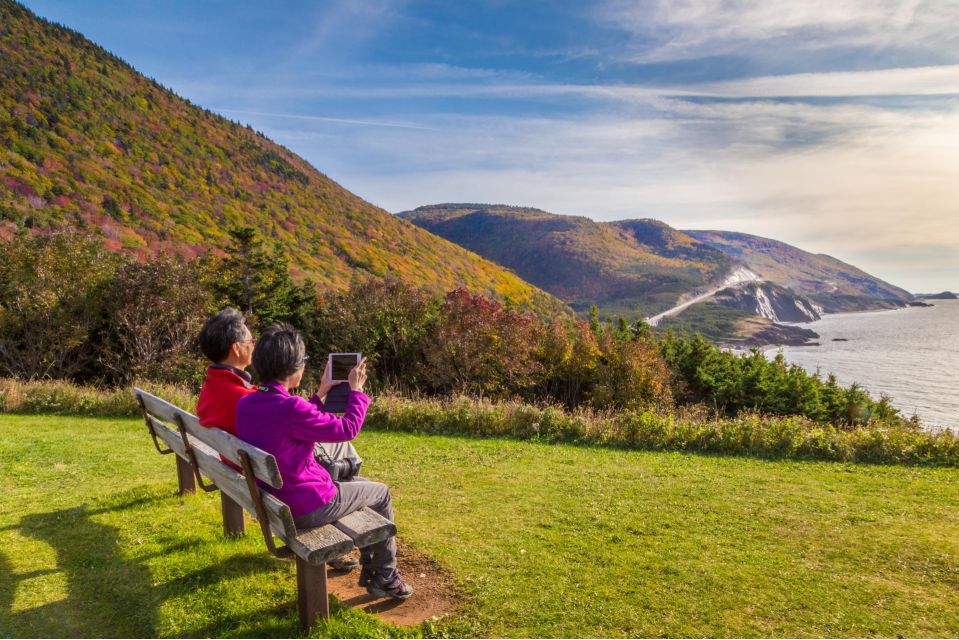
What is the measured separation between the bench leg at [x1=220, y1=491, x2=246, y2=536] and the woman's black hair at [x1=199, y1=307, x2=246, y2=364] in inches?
58.0

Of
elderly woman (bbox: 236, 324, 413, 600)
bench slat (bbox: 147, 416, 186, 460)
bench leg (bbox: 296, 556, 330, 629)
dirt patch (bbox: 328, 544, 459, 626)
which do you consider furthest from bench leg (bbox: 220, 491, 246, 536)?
bench leg (bbox: 296, 556, 330, 629)

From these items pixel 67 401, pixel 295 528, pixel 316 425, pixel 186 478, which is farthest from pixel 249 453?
pixel 67 401

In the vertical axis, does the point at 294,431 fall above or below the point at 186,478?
above

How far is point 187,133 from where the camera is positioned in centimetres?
8912

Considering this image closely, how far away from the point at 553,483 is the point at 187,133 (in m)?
101

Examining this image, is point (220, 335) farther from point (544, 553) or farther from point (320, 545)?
point (544, 553)

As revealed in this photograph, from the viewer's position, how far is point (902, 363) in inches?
3356

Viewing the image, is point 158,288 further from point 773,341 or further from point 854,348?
point 773,341

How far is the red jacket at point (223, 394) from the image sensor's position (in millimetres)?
3783

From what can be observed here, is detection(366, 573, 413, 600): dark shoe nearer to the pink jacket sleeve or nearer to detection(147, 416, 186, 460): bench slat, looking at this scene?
the pink jacket sleeve

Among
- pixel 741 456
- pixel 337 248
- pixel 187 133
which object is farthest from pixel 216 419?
pixel 187 133

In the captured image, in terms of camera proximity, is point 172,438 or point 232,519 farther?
point 172,438

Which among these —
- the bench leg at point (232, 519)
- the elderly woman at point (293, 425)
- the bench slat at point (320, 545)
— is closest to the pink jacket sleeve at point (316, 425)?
the elderly woman at point (293, 425)

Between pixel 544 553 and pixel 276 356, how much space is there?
2.80 meters
